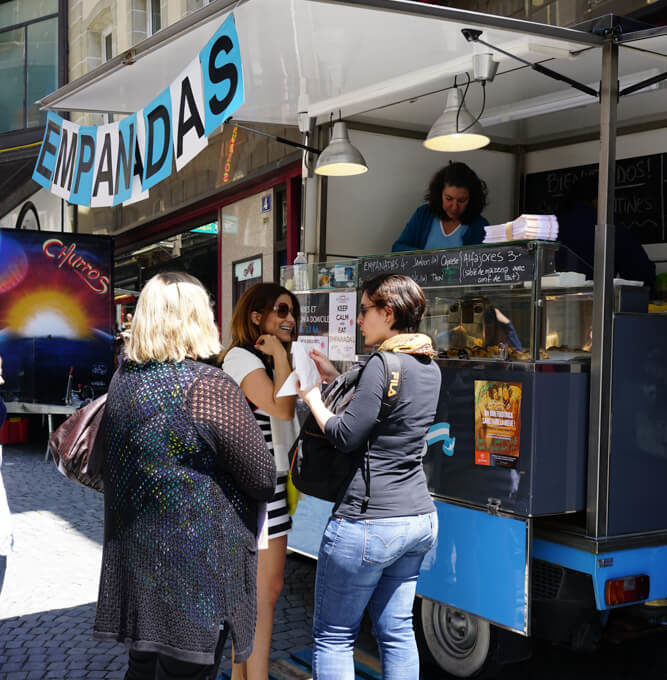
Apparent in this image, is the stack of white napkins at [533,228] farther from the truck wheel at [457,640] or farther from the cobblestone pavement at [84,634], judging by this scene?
the cobblestone pavement at [84,634]

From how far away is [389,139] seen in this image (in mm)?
5352

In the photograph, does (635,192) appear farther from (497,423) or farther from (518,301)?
(497,423)

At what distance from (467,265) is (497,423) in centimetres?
75

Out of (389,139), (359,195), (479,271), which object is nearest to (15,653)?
(479,271)

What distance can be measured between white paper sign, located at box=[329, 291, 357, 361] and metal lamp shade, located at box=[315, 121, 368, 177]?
32.1 inches

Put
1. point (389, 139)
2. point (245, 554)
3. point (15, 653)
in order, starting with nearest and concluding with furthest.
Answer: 1. point (245, 554)
2. point (15, 653)
3. point (389, 139)

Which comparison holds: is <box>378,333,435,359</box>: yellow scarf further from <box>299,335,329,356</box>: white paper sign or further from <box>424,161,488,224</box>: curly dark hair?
<box>424,161,488,224</box>: curly dark hair

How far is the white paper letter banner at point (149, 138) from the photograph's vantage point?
3471 mm

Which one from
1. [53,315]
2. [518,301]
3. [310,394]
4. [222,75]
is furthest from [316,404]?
[53,315]

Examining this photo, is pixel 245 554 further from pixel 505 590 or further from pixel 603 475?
pixel 603 475

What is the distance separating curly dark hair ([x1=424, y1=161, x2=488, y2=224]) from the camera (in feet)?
16.6

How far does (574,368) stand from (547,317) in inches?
9.6

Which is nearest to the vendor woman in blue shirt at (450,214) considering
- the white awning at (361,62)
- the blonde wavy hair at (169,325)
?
the white awning at (361,62)

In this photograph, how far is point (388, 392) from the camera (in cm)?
265
